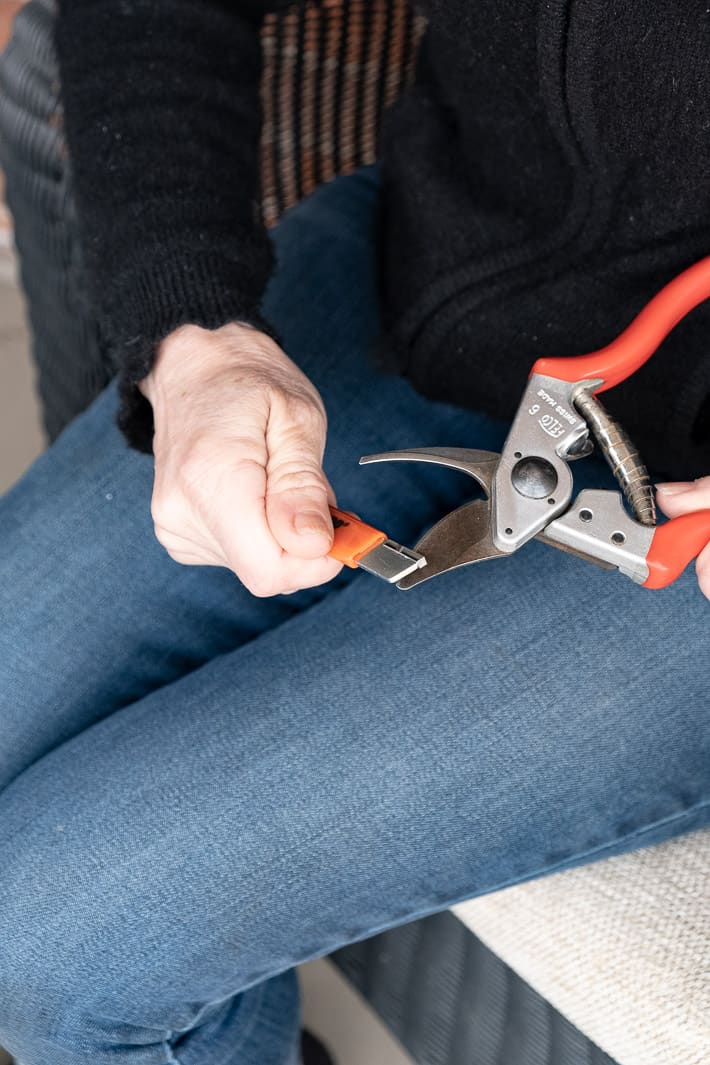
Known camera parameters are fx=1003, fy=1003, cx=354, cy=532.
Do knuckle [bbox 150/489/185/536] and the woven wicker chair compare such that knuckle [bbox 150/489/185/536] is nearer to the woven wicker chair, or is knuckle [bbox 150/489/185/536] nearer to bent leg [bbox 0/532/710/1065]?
bent leg [bbox 0/532/710/1065]

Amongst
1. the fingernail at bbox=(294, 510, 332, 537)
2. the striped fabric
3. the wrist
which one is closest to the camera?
the fingernail at bbox=(294, 510, 332, 537)

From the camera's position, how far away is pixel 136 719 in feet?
2.10

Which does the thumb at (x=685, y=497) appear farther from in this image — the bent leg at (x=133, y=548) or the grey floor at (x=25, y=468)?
the grey floor at (x=25, y=468)

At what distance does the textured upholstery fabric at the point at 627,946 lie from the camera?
1.97 ft

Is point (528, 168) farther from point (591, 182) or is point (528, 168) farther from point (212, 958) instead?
point (212, 958)

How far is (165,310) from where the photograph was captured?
614 mm

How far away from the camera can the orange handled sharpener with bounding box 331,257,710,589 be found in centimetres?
52

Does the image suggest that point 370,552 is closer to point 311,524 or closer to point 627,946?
point 311,524

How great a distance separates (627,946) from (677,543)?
28 centimetres

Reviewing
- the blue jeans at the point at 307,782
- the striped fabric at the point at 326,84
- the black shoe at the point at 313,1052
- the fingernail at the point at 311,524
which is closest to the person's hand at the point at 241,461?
the fingernail at the point at 311,524

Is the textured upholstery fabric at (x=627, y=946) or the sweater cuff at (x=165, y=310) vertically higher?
the sweater cuff at (x=165, y=310)

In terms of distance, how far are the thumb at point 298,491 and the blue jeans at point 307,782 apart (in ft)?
0.43

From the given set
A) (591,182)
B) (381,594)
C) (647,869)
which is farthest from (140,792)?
(591,182)

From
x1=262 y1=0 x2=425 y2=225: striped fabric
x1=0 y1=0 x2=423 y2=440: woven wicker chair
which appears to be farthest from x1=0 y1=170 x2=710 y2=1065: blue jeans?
x1=262 y1=0 x2=425 y2=225: striped fabric
